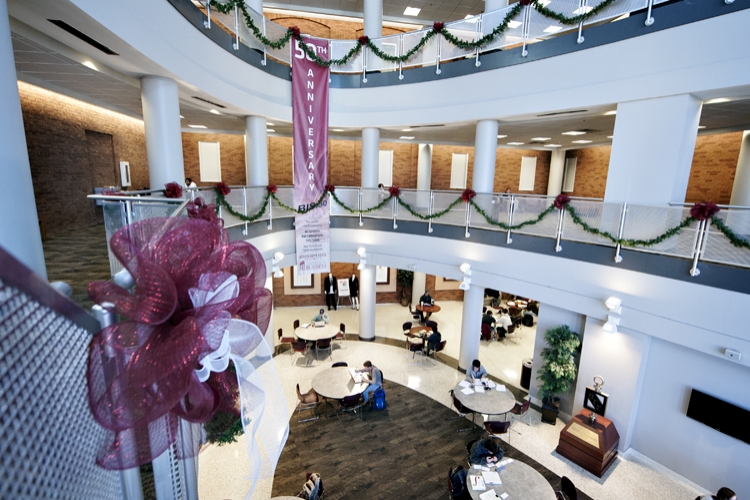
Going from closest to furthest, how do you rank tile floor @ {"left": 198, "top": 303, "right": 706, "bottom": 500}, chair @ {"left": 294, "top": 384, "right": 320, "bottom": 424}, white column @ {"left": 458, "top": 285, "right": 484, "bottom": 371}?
1. tile floor @ {"left": 198, "top": 303, "right": 706, "bottom": 500}
2. chair @ {"left": 294, "top": 384, "right": 320, "bottom": 424}
3. white column @ {"left": 458, "top": 285, "right": 484, "bottom": 371}

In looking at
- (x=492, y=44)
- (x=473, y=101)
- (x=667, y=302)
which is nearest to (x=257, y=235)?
(x=473, y=101)

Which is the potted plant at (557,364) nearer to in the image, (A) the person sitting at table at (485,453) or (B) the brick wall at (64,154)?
(A) the person sitting at table at (485,453)

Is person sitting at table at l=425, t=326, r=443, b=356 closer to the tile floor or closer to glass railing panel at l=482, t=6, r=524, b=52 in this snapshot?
the tile floor

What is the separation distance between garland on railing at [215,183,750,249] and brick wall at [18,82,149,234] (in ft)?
14.2

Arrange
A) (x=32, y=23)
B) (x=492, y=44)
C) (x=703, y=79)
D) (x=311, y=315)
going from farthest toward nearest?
(x=311, y=315) < (x=492, y=44) < (x=703, y=79) < (x=32, y=23)

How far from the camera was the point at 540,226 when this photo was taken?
9.28 meters

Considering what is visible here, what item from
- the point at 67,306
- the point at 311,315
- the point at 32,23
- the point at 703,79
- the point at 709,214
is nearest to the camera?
the point at 67,306

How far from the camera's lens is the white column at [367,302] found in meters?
14.2

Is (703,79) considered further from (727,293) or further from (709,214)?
(727,293)

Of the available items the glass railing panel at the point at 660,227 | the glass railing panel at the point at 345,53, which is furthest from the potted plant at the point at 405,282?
the glass railing panel at the point at 660,227

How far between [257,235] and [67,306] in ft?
33.7

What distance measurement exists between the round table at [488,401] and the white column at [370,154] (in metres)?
7.68

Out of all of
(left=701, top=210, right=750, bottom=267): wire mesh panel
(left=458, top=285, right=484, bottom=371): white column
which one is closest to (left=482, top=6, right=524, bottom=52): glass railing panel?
(left=701, top=210, right=750, bottom=267): wire mesh panel

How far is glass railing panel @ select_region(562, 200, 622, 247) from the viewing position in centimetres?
790
